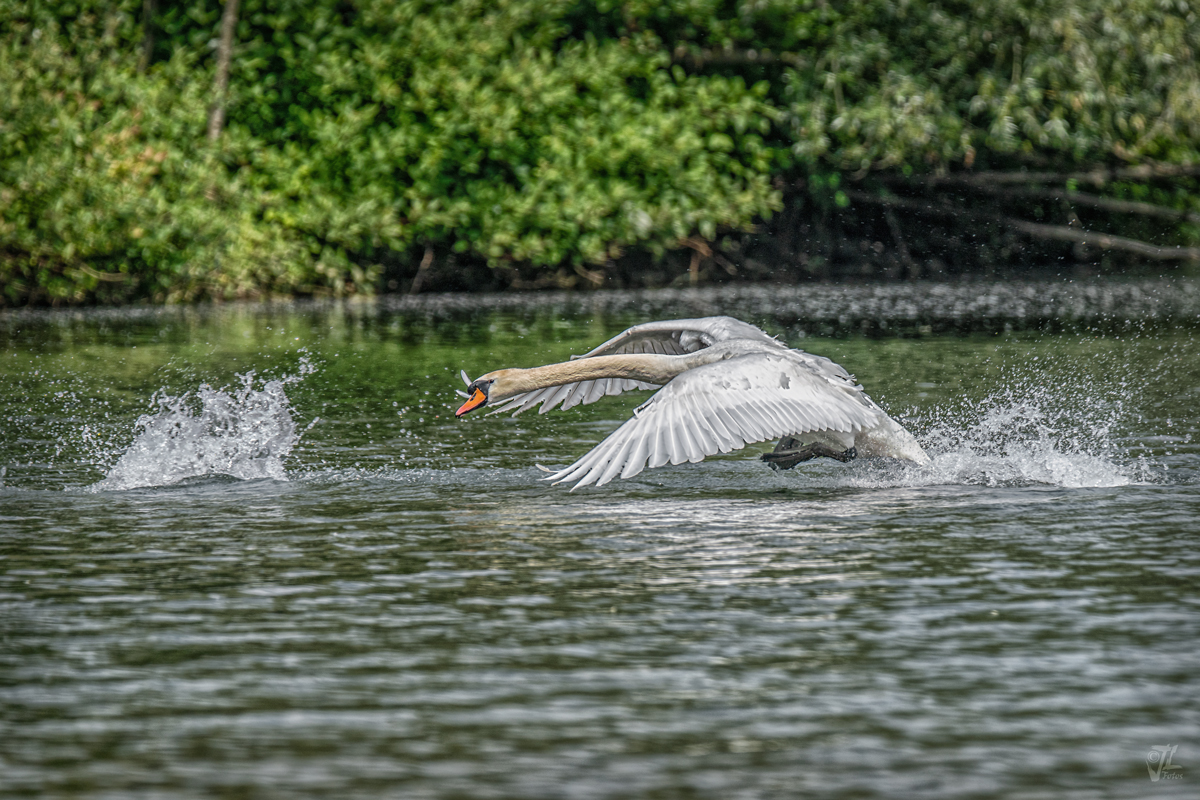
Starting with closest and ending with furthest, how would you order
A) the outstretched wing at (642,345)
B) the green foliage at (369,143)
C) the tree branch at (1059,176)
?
the outstretched wing at (642,345), the green foliage at (369,143), the tree branch at (1059,176)

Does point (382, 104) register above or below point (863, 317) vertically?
above

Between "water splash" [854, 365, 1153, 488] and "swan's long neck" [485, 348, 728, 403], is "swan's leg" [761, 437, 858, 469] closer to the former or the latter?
"water splash" [854, 365, 1153, 488]

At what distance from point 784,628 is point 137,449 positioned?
646 cm

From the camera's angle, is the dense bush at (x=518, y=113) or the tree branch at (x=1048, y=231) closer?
the dense bush at (x=518, y=113)

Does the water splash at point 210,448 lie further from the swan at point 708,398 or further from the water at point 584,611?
the swan at point 708,398

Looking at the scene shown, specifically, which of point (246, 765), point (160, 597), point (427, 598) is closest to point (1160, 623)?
point (427, 598)

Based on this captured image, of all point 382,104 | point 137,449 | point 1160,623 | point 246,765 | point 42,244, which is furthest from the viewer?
point 382,104

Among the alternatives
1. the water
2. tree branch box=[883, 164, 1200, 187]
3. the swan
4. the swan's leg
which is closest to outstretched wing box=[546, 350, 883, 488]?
the swan

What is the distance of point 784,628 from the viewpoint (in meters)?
6.98

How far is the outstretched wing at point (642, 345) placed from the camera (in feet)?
38.8

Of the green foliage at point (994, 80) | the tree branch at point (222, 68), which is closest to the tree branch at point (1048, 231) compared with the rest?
the green foliage at point (994, 80)

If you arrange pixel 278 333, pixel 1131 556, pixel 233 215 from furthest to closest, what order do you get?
1. pixel 233 215
2. pixel 278 333
3. pixel 1131 556

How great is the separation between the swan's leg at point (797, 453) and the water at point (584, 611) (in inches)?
8.9

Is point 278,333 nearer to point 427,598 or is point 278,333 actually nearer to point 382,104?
point 382,104
